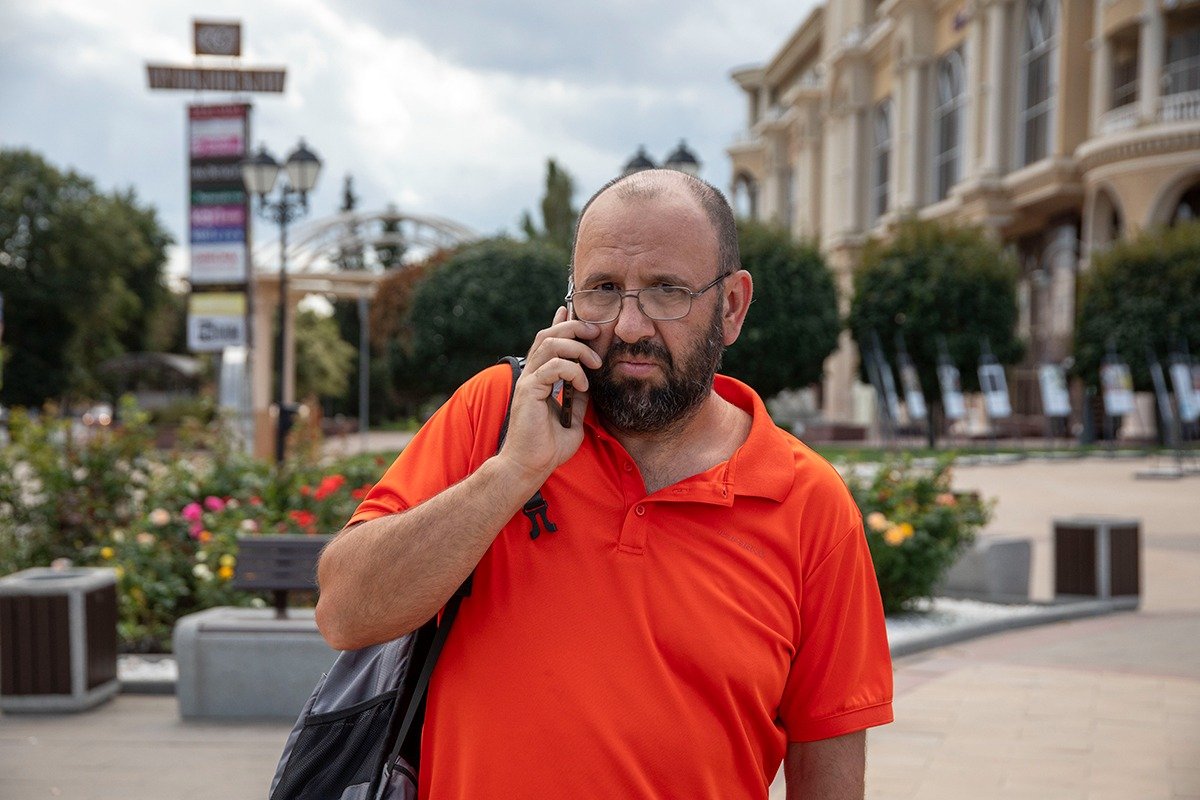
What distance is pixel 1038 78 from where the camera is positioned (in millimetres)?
42500

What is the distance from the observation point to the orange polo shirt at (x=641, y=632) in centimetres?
199

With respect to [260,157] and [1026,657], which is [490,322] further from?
[1026,657]

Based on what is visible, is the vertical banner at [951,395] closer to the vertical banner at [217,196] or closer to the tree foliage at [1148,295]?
the tree foliage at [1148,295]

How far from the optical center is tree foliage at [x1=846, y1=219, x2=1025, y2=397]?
130 feet

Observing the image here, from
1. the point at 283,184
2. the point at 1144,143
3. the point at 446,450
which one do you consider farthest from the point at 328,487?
the point at 1144,143

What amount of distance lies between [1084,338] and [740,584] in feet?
124

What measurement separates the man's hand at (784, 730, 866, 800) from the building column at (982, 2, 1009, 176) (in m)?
43.8

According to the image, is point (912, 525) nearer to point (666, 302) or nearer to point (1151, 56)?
point (666, 302)

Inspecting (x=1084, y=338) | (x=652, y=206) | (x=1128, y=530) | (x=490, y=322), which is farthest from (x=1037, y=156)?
(x=652, y=206)

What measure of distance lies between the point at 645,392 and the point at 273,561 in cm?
504

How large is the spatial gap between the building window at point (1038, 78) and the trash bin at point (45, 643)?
1565 inches

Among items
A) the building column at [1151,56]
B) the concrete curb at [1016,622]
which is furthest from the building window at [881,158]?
the concrete curb at [1016,622]

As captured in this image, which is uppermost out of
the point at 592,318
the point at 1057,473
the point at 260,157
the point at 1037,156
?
the point at 1037,156

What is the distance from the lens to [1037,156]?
140 feet
